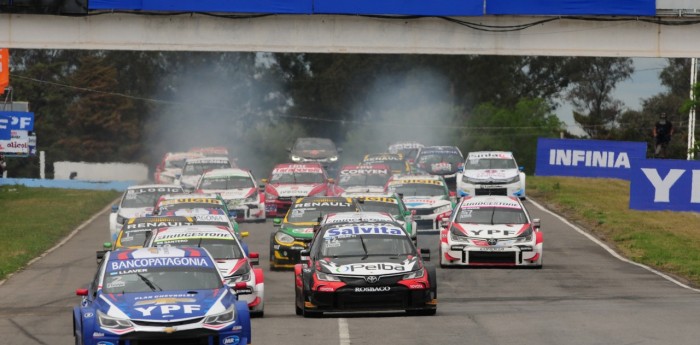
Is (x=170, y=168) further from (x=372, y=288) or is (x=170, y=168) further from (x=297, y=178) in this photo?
(x=372, y=288)

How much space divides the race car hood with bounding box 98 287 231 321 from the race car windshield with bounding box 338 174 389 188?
74.7 feet

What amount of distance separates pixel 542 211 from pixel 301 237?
15975 mm

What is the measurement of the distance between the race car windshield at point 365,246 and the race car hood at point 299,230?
626 cm

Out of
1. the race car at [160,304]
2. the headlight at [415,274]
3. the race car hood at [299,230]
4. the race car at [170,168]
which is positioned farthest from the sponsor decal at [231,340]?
the race car at [170,168]

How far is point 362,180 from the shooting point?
3756cm

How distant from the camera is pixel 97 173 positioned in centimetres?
7931

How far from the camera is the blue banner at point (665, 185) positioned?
36.2m

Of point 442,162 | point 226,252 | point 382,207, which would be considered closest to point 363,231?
point 226,252

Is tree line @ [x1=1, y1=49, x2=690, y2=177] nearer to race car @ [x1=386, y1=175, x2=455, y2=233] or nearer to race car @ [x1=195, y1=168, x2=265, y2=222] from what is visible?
race car @ [x1=195, y1=168, x2=265, y2=222]

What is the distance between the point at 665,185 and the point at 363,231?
19.1 meters

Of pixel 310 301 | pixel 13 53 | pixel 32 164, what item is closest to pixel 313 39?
pixel 310 301

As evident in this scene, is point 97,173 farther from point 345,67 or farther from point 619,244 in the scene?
point 619,244

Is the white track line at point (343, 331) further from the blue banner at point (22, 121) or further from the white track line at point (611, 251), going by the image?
the blue banner at point (22, 121)

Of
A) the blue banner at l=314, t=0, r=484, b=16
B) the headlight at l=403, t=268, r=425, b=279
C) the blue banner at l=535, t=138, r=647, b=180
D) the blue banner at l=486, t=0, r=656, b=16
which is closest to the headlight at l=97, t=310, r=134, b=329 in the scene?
A: the headlight at l=403, t=268, r=425, b=279
